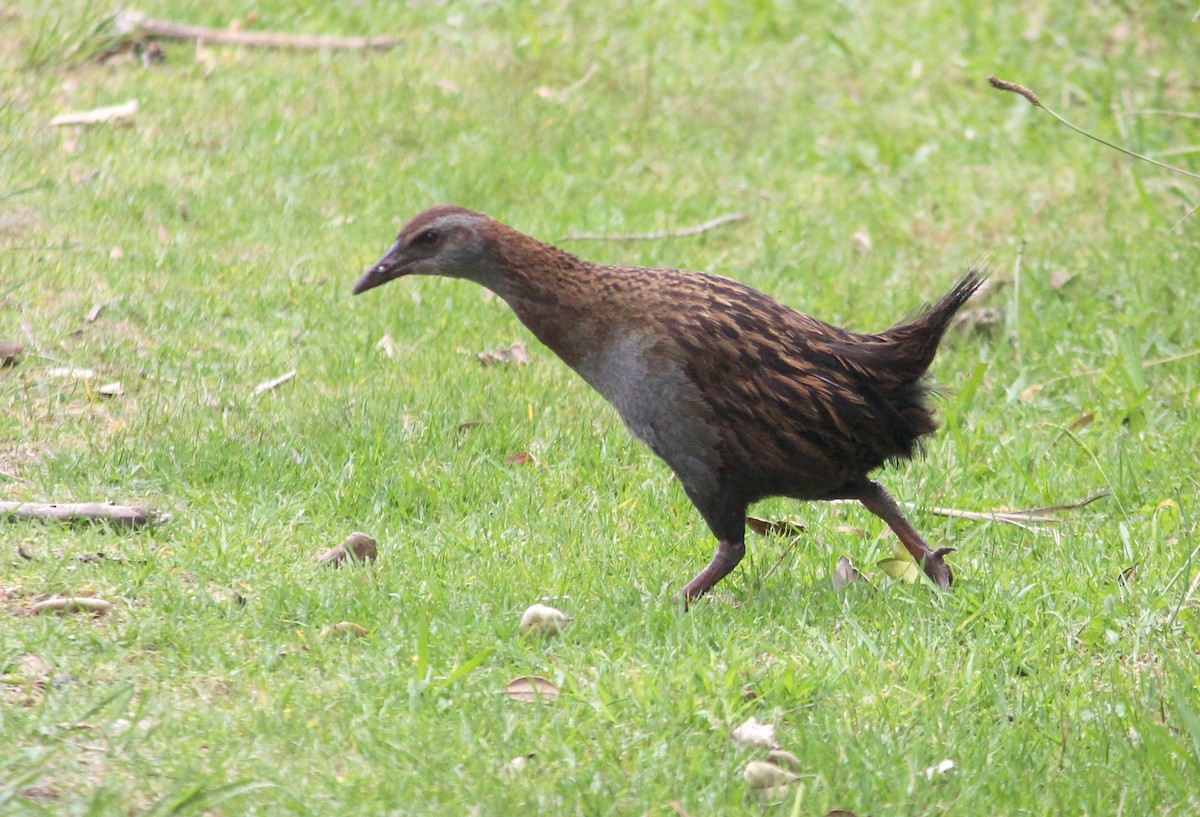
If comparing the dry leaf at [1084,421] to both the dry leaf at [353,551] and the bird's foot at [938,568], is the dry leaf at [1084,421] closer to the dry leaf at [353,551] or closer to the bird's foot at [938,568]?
the bird's foot at [938,568]

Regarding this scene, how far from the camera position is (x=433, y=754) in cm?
366

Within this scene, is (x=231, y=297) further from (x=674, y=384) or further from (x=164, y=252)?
(x=674, y=384)

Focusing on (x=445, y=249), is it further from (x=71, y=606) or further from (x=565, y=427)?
(x=71, y=606)

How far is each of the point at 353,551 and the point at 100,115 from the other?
15.5 ft

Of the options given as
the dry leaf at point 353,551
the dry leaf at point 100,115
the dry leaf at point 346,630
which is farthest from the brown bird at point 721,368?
the dry leaf at point 100,115

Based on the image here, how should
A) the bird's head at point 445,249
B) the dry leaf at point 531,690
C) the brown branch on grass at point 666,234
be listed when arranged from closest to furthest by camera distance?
the dry leaf at point 531,690 < the bird's head at point 445,249 < the brown branch on grass at point 666,234

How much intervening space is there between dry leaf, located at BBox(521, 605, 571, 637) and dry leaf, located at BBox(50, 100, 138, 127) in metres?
5.27

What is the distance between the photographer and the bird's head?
4719 millimetres

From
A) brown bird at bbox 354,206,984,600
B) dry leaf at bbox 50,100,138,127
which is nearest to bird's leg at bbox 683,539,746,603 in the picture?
brown bird at bbox 354,206,984,600

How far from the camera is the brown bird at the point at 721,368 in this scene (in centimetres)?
450

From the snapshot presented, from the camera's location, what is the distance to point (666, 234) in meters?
7.71

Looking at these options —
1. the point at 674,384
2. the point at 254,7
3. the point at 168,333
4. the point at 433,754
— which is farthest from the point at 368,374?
the point at 254,7

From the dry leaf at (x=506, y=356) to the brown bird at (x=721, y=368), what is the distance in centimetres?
168

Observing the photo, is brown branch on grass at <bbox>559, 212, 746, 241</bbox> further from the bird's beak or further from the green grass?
the bird's beak
